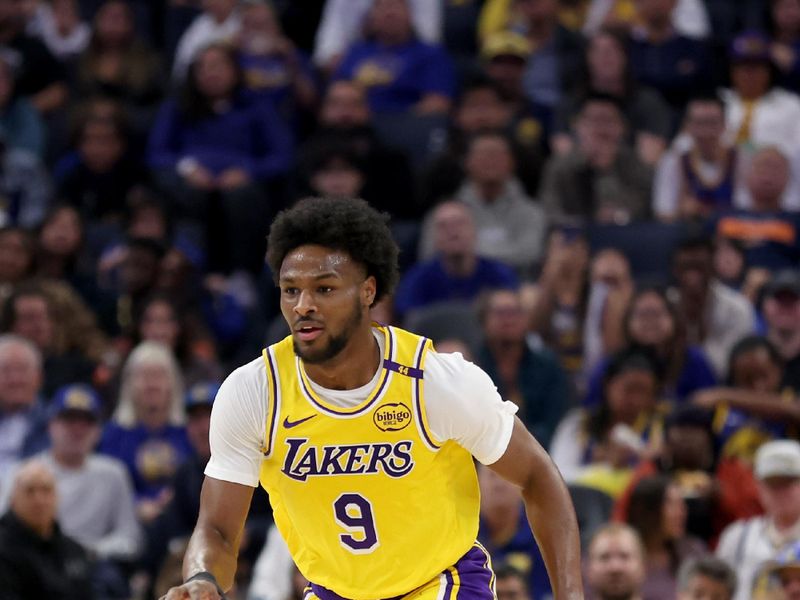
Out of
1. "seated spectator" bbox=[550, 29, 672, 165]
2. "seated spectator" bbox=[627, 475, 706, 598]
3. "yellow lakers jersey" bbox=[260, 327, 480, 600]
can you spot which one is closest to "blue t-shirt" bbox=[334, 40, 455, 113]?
"seated spectator" bbox=[550, 29, 672, 165]

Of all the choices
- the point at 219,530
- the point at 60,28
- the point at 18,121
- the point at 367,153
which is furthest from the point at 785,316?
the point at 60,28

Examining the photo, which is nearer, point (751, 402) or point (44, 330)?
point (751, 402)

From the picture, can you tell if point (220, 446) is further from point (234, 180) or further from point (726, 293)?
point (234, 180)

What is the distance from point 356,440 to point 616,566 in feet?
10.4

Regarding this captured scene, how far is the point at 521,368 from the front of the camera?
9.74 m

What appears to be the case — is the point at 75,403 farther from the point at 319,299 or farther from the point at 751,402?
the point at 319,299

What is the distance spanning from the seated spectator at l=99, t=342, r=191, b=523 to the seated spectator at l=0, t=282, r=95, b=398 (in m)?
0.56

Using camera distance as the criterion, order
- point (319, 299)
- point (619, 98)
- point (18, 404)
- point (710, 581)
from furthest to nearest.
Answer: point (619, 98) → point (18, 404) → point (710, 581) → point (319, 299)

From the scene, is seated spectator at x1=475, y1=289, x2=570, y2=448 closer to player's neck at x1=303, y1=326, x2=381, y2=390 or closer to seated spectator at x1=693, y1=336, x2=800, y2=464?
seated spectator at x1=693, y1=336, x2=800, y2=464

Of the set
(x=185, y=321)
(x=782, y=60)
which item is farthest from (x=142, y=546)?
(x=782, y=60)

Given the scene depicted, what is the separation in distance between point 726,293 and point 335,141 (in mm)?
3053

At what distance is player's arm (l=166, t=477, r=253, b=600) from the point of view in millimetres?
4629

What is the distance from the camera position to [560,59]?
1296cm

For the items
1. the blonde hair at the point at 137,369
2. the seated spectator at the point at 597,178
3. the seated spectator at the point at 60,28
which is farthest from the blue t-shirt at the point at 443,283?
the seated spectator at the point at 60,28
